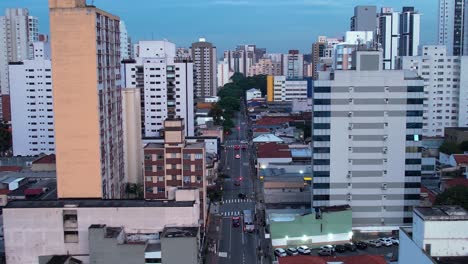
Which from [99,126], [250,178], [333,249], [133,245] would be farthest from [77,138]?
[250,178]

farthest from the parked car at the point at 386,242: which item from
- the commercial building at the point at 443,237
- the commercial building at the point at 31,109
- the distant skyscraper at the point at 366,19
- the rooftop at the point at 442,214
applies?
the distant skyscraper at the point at 366,19

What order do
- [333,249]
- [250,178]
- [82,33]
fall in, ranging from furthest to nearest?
[250,178], [333,249], [82,33]

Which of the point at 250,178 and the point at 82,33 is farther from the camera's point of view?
the point at 250,178

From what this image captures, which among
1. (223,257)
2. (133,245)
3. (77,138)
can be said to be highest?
(77,138)

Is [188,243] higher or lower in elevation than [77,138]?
lower

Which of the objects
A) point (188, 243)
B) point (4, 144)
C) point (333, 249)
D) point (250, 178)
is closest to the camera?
point (188, 243)

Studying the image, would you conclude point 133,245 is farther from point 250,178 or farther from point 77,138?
point 250,178

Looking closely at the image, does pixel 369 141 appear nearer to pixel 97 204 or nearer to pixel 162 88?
pixel 97 204
